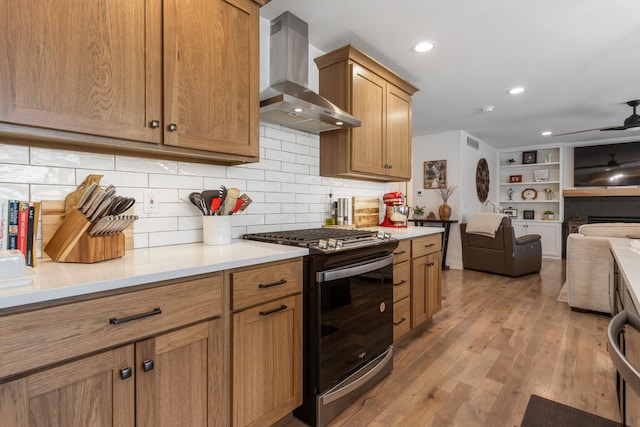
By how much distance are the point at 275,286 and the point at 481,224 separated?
4.46 m

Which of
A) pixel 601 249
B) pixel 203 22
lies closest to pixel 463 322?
pixel 601 249

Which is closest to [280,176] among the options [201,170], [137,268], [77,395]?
[201,170]

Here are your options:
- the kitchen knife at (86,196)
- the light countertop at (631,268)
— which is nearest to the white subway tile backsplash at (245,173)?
the kitchen knife at (86,196)

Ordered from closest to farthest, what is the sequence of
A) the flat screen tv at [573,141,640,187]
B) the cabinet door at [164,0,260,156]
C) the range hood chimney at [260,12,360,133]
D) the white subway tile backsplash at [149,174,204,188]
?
the cabinet door at [164,0,260,156], the white subway tile backsplash at [149,174,204,188], the range hood chimney at [260,12,360,133], the flat screen tv at [573,141,640,187]

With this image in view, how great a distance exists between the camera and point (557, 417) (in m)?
1.71

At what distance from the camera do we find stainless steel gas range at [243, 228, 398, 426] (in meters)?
1.63

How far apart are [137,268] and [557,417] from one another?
7.14 feet

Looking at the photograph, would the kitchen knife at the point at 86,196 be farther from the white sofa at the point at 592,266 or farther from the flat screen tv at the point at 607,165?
the flat screen tv at the point at 607,165

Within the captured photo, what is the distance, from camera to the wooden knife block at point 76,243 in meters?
1.25

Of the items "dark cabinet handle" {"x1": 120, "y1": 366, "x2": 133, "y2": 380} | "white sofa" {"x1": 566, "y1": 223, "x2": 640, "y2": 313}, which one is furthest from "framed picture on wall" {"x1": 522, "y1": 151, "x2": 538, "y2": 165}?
"dark cabinet handle" {"x1": 120, "y1": 366, "x2": 133, "y2": 380}

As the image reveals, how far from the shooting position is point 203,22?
1.58 meters

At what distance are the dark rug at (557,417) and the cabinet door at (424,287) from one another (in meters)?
0.97

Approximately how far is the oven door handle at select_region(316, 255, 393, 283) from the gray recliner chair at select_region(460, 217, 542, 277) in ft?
11.7

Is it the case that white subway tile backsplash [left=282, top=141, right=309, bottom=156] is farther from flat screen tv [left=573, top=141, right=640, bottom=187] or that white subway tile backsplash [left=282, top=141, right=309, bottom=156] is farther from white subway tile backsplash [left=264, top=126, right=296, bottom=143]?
flat screen tv [left=573, top=141, right=640, bottom=187]
